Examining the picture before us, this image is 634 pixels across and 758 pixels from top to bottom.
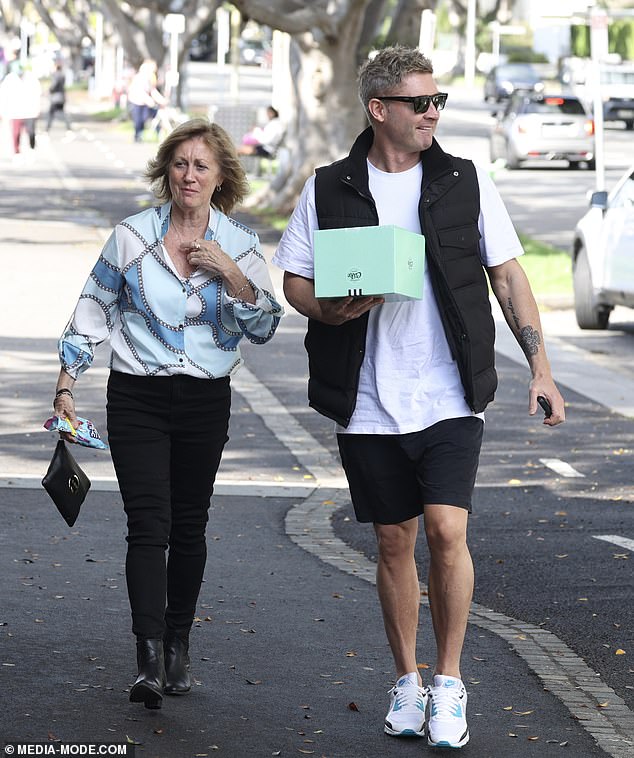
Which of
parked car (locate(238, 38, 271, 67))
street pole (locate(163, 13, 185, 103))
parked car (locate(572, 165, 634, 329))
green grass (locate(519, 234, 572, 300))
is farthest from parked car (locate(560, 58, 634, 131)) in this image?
parked car (locate(238, 38, 271, 67))

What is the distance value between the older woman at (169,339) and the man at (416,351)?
27 cm

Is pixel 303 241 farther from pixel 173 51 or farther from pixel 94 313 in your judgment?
pixel 173 51

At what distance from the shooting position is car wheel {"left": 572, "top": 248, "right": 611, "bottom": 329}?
57.0ft

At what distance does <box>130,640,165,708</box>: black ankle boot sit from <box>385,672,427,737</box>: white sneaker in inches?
27.1

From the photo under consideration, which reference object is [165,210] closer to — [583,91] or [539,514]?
[539,514]

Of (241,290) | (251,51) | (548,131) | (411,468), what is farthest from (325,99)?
(251,51)

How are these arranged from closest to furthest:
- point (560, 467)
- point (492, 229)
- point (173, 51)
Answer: point (492, 229), point (560, 467), point (173, 51)

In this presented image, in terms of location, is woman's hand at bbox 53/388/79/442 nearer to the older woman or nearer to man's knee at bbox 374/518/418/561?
the older woman

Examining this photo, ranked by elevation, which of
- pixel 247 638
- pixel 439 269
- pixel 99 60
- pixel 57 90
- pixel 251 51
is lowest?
pixel 251 51

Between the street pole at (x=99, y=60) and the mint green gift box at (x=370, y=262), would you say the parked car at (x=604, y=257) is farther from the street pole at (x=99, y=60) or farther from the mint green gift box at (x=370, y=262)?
the street pole at (x=99, y=60)

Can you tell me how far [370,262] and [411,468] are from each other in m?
0.71

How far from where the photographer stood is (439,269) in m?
5.17

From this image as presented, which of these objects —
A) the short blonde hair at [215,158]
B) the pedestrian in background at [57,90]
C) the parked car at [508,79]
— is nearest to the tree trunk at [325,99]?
the short blonde hair at [215,158]

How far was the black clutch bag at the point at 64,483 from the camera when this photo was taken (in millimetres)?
5625
